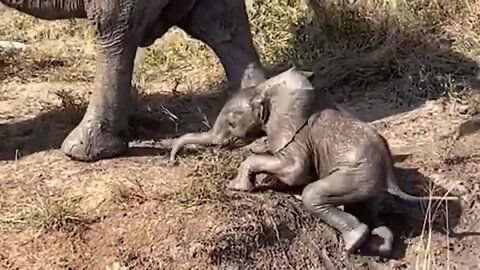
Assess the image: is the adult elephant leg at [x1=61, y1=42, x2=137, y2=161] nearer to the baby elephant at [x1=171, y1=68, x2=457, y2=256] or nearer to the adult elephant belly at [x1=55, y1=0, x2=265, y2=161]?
the adult elephant belly at [x1=55, y1=0, x2=265, y2=161]

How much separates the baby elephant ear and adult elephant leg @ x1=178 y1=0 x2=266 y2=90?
554 millimetres

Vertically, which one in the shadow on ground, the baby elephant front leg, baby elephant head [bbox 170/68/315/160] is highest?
baby elephant head [bbox 170/68/315/160]

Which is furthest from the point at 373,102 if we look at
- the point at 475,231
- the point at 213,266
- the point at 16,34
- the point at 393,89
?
the point at 16,34

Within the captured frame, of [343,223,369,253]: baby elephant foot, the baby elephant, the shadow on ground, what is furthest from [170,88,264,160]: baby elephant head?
[343,223,369,253]: baby elephant foot

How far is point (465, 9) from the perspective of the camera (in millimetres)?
6602

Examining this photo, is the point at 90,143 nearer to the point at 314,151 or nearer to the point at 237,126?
the point at 237,126

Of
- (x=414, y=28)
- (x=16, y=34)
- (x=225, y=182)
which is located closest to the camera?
(x=225, y=182)

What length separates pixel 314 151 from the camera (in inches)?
179

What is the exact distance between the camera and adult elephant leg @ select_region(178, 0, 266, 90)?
5.19m

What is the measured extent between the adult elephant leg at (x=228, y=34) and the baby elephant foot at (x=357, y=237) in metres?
1.03

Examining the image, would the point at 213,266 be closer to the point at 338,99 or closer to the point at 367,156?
the point at 367,156

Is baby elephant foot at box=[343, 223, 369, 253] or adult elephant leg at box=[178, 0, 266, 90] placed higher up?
adult elephant leg at box=[178, 0, 266, 90]

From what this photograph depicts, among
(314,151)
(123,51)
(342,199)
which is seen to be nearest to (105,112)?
(123,51)

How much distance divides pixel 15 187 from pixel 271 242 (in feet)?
3.63
